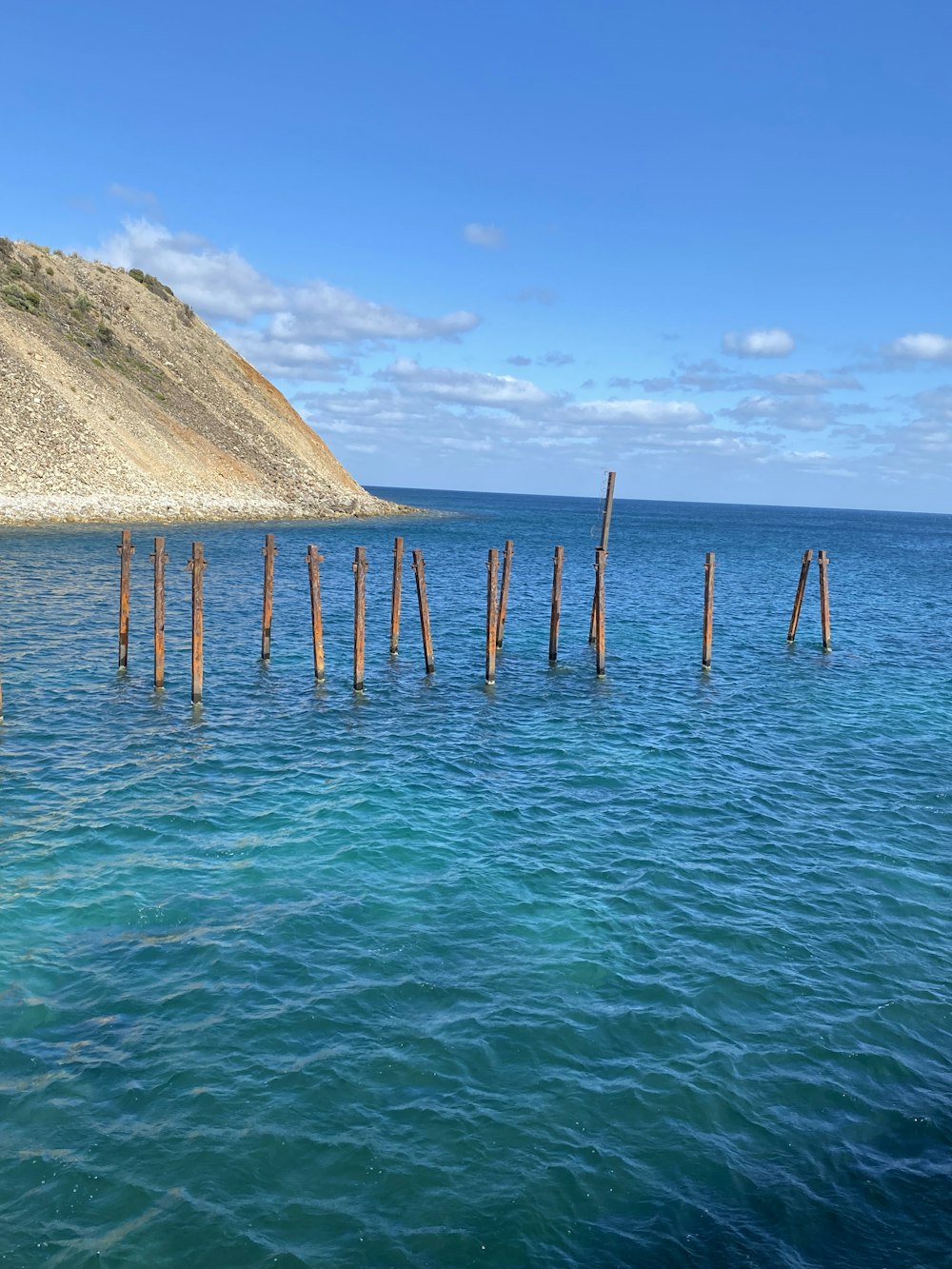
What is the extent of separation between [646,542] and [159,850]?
9250 cm

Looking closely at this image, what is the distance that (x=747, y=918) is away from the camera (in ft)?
45.2

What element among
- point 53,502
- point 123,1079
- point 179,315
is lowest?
point 123,1079

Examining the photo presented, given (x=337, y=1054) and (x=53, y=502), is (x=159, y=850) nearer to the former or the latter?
(x=337, y=1054)

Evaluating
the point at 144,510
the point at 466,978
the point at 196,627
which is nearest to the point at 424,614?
the point at 196,627

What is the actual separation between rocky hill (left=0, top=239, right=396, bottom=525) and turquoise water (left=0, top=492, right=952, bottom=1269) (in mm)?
40201

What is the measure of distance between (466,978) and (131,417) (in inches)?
2723

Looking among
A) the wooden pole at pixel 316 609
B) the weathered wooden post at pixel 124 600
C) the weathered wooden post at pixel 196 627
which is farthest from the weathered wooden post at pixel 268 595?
the weathered wooden post at pixel 124 600

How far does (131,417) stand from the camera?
72688 millimetres

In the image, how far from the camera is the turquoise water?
834cm

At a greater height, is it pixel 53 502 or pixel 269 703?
pixel 53 502

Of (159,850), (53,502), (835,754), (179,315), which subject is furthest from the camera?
(179,315)

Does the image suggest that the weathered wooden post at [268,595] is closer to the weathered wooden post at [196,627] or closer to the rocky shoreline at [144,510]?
the weathered wooden post at [196,627]

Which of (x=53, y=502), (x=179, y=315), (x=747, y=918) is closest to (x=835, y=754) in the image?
(x=747, y=918)

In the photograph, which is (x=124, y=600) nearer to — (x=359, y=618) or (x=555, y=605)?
(x=359, y=618)
